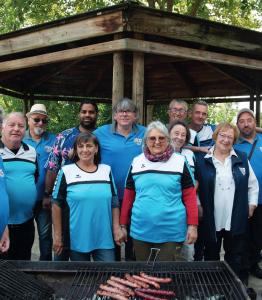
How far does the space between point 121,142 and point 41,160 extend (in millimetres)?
1032

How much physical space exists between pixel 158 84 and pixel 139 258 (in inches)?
311

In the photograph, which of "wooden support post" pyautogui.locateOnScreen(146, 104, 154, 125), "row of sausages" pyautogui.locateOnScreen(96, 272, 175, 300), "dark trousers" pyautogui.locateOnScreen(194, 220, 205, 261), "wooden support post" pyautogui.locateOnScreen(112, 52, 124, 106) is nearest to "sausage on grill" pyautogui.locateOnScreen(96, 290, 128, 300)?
"row of sausages" pyautogui.locateOnScreen(96, 272, 175, 300)

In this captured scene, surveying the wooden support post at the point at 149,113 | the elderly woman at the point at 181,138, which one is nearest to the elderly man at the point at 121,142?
the elderly woman at the point at 181,138

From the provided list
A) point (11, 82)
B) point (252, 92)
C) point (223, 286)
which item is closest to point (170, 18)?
point (223, 286)

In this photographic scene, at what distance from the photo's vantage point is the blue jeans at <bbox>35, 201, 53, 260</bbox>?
4.82 m

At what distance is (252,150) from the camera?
5004 millimetres

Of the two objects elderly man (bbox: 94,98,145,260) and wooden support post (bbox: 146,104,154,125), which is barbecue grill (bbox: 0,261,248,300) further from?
wooden support post (bbox: 146,104,154,125)

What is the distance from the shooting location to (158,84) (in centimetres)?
1126

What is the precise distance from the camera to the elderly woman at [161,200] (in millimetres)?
3760

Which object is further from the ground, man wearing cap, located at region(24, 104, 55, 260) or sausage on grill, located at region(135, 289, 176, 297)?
man wearing cap, located at region(24, 104, 55, 260)

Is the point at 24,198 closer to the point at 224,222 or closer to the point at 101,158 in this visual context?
the point at 101,158

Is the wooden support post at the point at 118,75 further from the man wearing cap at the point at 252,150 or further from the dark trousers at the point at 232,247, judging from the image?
the dark trousers at the point at 232,247

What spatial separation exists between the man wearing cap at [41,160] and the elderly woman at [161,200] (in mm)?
1335

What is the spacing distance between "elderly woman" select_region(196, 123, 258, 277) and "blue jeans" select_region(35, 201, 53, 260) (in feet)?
6.10
